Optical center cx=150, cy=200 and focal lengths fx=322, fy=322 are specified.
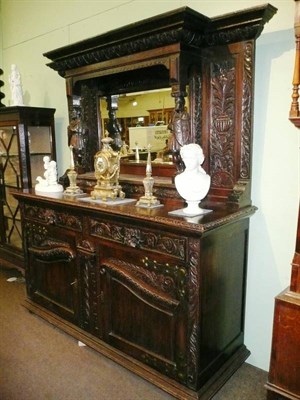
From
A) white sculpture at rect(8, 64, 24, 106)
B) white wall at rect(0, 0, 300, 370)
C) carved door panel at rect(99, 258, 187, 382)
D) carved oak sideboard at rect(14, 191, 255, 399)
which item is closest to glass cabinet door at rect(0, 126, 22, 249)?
white sculpture at rect(8, 64, 24, 106)

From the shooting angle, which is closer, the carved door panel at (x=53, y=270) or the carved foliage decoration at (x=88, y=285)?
the carved foliage decoration at (x=88, y=285)

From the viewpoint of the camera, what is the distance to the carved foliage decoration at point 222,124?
1.92 metres

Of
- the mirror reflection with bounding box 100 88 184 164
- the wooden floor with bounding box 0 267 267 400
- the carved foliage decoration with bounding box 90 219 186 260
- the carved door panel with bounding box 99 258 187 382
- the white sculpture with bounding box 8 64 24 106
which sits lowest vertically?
the wooden floor with bounding box 0 267 267 400

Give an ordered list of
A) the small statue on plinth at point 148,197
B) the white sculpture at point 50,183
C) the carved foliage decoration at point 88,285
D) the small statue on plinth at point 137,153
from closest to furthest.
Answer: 1. the small statue on plinth at point 148,197
2. the carved foliage decoration at point 88,285
3. the small statue on plinth at point 137,153
4. the white sculpture at point 50,183

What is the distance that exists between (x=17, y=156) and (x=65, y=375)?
6.99 feet

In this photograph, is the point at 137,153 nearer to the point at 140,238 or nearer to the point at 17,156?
the point at 140,238

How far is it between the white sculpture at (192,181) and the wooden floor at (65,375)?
3.71 feet

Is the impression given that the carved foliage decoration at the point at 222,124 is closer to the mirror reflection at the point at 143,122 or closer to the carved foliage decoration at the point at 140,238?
the mirror reflection at the point at 143,122

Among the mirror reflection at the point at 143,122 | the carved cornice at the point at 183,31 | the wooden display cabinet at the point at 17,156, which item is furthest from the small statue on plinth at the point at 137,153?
the wooden display cabinet at the point at 17,156

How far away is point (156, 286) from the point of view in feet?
5.96

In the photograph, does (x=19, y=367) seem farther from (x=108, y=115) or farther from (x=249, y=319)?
(x=108, y=115)

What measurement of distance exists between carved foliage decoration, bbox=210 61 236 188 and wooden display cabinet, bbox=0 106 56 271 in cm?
188

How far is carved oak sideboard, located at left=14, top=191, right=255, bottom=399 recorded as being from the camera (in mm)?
1683

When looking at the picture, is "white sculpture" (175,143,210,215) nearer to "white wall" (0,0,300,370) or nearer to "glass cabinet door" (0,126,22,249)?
"white wall" (0,0,300,370)
